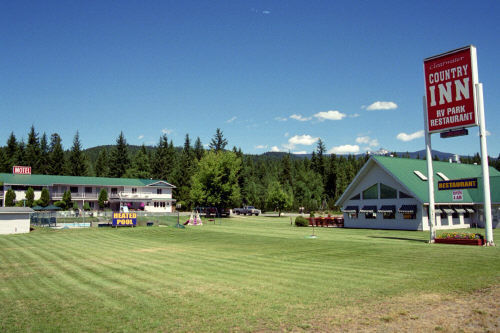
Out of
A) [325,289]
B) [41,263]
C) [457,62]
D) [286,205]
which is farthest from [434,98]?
[286,205]

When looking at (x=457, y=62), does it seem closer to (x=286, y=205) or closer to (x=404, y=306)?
(x=404, y=306)

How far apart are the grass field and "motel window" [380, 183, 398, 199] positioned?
20441mm

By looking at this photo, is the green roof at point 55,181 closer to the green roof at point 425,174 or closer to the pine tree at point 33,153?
the pine tree at point 33,153

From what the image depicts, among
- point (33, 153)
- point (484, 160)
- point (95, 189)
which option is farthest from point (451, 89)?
point (33, 153)

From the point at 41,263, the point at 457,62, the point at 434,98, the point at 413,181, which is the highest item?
the point at 457,62

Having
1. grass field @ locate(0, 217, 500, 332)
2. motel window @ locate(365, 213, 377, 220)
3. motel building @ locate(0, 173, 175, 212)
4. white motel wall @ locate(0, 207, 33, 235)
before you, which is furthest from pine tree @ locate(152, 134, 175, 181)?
grass field @ locate(0, 217, 500, 332)

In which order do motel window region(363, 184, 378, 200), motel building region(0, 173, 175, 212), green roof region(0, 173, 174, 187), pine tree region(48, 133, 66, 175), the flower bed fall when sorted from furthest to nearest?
pine tree region(48, 133, 66, 175) → motel building region(0, 173, 175, 212) → green roof region(0, 173, 174, 187) → motel window region(363, 184, 378, 200) → the flower bed

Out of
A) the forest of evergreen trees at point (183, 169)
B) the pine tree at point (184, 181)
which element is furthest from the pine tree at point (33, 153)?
the pine tree at point (184, 181)

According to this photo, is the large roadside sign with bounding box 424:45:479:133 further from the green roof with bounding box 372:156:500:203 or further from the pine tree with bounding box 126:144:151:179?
the pine tree with bounding box 126:144:151:179

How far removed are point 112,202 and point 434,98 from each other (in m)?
70.0

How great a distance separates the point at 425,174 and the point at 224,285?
39356 mm

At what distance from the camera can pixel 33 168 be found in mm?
98375

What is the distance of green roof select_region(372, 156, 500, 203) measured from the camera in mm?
40469

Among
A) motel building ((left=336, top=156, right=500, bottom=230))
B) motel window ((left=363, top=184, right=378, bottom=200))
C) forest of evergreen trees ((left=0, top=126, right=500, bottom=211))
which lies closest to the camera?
motel building ((left=336, top=156, right=500, bottom=230))
